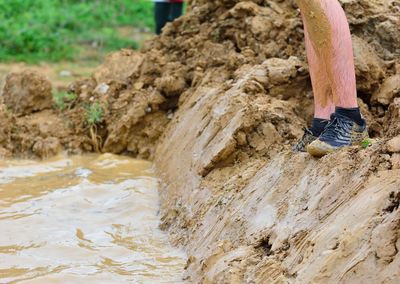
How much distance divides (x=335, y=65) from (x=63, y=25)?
8.06 m

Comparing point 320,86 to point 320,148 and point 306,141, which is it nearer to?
point 306,141

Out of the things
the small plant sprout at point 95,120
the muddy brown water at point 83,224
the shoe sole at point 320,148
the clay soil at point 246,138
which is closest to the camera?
the clay soil at point 246,138

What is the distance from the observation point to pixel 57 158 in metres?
5.72

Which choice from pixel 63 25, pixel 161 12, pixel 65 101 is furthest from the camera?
pixel 63 25

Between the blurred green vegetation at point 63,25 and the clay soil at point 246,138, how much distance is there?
3.83 metres

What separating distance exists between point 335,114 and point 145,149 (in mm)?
2564

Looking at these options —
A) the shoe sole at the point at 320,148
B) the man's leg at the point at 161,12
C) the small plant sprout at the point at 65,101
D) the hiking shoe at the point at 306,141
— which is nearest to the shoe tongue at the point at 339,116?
the shoe sole at the point at 320,148

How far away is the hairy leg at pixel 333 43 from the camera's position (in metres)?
3.42

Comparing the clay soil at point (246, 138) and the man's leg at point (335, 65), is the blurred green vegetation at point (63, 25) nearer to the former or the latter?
the clay soil at point (246, 138)

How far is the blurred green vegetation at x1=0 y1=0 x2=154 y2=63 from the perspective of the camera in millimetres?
10070

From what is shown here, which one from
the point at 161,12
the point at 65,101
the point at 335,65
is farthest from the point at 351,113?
the point at 161,12

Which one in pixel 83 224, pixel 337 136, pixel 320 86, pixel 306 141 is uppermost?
pixel 320 86

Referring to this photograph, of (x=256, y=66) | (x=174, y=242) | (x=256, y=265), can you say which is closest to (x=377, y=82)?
(x=256, y=66)

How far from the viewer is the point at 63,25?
11016 millimetres
